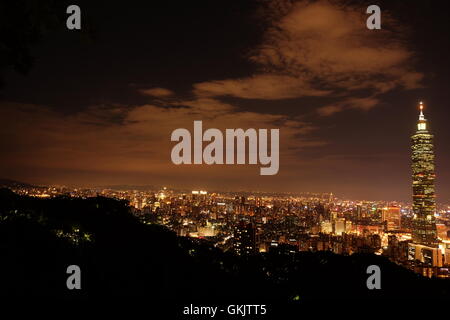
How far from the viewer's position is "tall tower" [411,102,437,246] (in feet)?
190

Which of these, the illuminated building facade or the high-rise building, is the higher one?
the high-rise building

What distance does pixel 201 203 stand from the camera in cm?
4412

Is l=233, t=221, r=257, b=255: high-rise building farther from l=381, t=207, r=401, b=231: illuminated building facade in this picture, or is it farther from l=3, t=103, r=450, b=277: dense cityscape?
l=381, t=207, r=401, b=231: illuminated building facade

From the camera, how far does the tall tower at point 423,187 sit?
57806mm

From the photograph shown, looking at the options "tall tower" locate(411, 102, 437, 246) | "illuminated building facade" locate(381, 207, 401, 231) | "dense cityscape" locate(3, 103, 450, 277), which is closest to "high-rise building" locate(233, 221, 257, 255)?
"dense cityscape" locate(3, 103, 450, 277)

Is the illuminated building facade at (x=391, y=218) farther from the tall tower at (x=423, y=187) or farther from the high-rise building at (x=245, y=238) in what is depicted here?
the high-rise building at (x=245, y=238)

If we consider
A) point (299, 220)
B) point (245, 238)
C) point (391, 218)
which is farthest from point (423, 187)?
point (245, 238)

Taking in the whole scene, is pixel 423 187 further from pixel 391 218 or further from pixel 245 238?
pixel 245 238

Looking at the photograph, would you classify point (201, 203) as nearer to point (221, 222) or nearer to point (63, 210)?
point (221, 222)

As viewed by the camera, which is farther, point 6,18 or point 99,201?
point 99,201

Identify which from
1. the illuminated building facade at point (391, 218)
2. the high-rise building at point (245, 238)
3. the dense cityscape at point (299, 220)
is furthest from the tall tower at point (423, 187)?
the high-rise building at point (245, 238)

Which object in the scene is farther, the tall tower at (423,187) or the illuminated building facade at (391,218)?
the illuminated building facade at (391,218)
